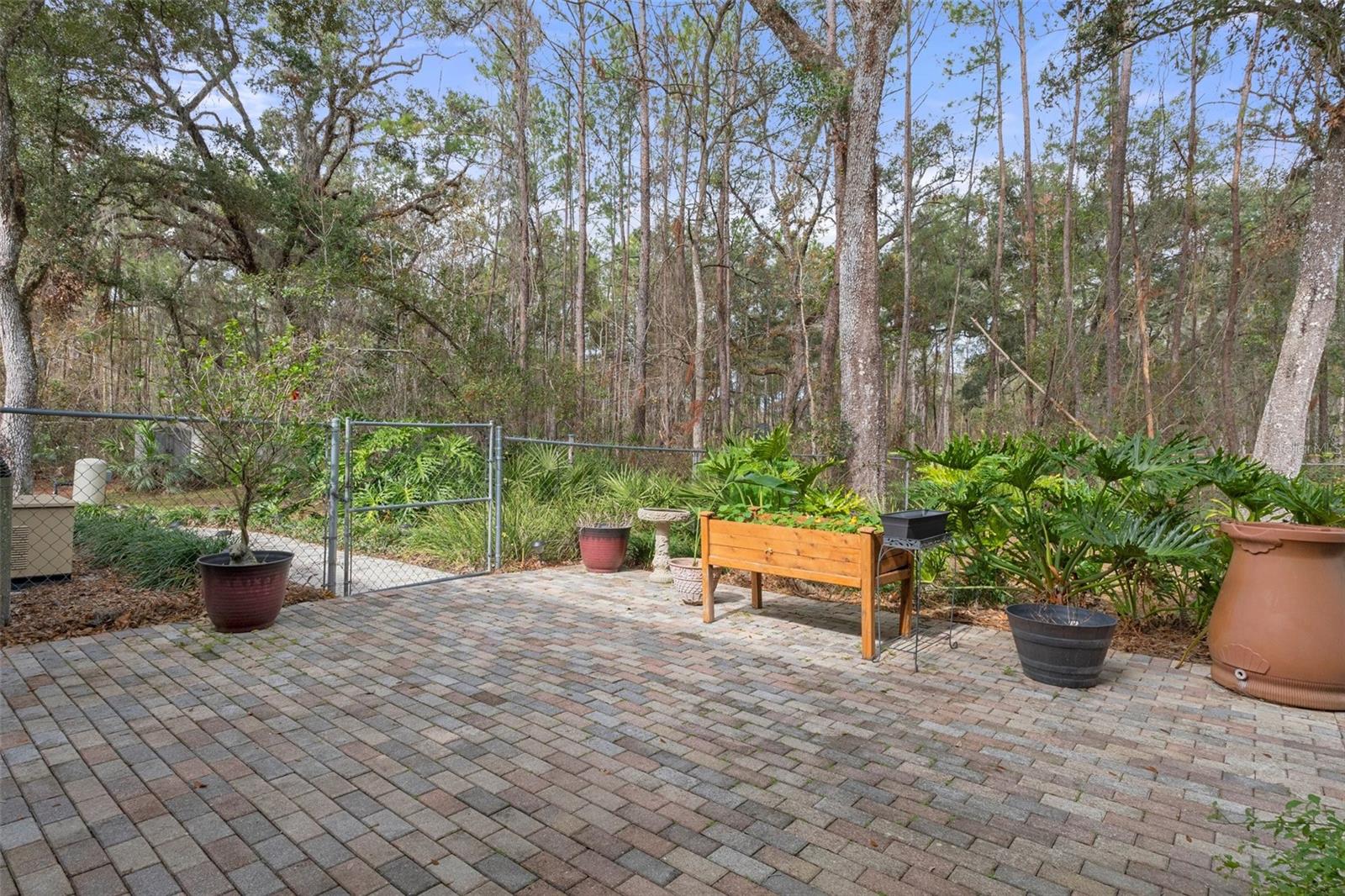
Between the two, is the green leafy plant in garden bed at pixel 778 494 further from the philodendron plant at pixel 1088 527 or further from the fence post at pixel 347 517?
the fence post at pixel 347 517

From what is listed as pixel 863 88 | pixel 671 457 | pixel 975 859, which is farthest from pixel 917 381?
pixel 975 859

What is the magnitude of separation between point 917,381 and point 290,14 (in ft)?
78.6

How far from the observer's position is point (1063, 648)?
3592 millimetres

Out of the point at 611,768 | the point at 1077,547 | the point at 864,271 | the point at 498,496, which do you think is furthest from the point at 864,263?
the point at 611,768

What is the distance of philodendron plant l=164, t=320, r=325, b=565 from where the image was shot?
13.9ft

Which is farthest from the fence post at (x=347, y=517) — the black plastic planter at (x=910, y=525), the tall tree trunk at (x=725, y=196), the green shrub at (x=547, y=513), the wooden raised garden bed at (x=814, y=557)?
the tall tree trunk at (x=725, y=196)

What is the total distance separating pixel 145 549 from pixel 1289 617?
8.02 m

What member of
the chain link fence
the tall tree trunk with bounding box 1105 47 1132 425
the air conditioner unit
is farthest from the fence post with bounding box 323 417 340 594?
the tall tree trunk with bounding box 1105 47 1132 425

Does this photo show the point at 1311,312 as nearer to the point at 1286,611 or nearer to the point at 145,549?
the point at 1286,611

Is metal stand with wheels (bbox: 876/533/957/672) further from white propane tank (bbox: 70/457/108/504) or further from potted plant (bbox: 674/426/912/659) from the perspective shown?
white propane tank (bbox: 70/457/108/504)

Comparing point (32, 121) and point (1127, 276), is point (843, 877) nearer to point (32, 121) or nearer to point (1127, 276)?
point (32, 121)

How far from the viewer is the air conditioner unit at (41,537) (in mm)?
5238

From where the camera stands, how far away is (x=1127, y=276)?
65.2ft

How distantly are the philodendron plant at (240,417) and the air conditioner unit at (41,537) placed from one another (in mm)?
1723
